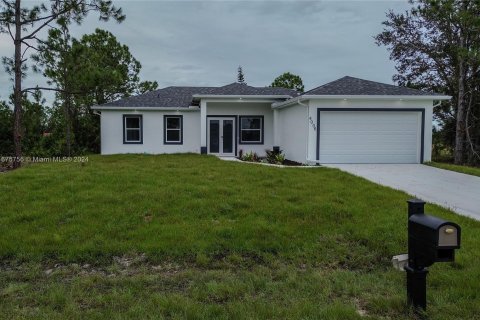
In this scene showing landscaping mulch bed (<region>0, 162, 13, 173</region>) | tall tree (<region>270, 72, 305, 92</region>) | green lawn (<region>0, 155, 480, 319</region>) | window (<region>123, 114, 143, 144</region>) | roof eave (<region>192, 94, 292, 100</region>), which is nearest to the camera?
green lawn (<region>0, 155, 480, 319</region>)

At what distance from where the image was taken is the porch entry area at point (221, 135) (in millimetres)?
18234

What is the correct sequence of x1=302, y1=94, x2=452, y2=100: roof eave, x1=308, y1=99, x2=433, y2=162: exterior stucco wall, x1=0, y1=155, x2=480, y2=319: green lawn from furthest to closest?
x1=308, y1=99, x2=433, y2=162: exterior stucco wall → x1=302, y1=94, x2=452, y2=100: roof eave → x1=0, y1=155, x2=480, y2=319: green lawn

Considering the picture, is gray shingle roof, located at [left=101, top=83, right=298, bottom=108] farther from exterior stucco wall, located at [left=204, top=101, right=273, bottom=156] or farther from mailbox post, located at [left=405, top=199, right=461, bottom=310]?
mailbox post, located at [left=405, top=199, right=461, bottom=310]

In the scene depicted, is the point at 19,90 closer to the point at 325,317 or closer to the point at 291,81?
the point at 325,317

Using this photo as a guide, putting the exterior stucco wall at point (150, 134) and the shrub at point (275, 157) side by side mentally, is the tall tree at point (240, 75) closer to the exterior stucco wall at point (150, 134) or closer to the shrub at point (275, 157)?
the exterior stucco wall at point (150, 134)

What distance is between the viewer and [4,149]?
18.0 m

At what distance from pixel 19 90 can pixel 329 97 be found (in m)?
10.4

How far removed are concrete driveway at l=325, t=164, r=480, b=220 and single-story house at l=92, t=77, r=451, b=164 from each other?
3.70ft

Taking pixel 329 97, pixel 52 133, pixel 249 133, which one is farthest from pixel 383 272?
pixel 52 133

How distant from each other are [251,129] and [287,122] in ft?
8.32

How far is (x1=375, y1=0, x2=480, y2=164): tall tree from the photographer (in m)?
20.4

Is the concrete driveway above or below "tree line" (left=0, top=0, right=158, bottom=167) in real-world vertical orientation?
below

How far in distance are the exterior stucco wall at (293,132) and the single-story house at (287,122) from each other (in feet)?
0.12

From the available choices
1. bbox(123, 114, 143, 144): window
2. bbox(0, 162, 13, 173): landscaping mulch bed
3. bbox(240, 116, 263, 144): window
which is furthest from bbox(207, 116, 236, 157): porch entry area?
bbox(0, 162, 13, 173): landscaping mulch bed
